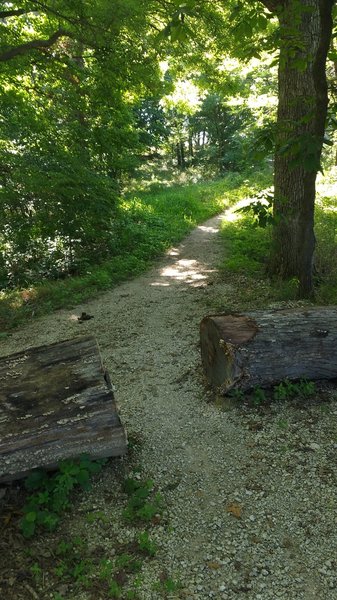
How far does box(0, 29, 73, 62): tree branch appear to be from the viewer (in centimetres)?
767

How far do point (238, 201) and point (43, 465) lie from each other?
63.2 feet

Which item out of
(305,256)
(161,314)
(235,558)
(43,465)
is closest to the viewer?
(235,558)

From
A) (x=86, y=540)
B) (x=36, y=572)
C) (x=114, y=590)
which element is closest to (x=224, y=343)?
(x=86, y=540)

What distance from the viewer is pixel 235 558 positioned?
2.46 metres

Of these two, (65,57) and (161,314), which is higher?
(65,57)

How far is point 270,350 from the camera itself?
3920mm

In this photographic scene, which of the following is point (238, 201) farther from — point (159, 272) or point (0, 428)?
point (0, 428)

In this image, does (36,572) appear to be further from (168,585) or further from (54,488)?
(168,585)

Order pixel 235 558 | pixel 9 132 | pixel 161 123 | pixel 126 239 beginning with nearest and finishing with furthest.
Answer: pixel 235 558, pixel 9 132, pixel 126 239, pixel 161 123

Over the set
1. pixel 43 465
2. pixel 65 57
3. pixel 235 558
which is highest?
pixel 65 57

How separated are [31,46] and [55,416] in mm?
→ 7831

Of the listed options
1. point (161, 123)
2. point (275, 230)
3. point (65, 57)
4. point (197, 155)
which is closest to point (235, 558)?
point (275, 230)

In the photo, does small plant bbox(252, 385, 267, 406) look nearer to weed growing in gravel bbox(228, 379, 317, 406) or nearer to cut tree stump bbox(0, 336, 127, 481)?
weed growing in gravel bbox(228, 379, 317, 406)

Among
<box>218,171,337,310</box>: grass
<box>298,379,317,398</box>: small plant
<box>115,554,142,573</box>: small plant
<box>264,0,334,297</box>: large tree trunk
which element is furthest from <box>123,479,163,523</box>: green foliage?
<box>218,171,337,310</box>: grass
